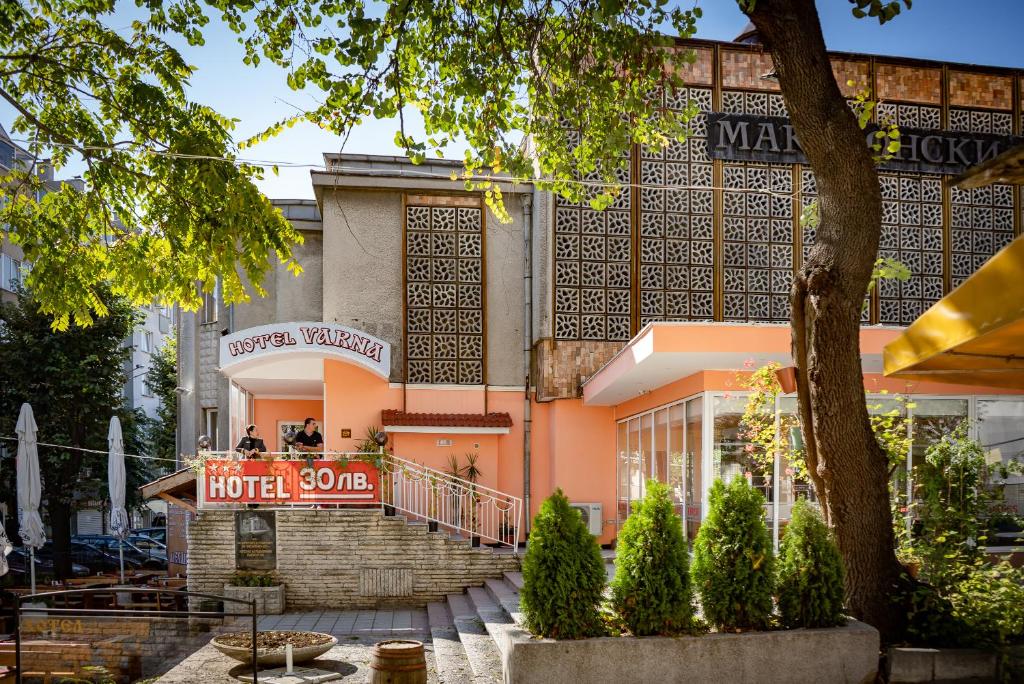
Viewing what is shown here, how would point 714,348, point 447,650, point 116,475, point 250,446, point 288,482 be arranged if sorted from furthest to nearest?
point 116,475 → point 250,446 → point 288,482 → point 714,348 → point 447,650

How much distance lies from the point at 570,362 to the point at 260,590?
657 centimetres

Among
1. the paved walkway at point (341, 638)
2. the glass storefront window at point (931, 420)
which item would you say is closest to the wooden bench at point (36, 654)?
the paved walkway at point (341, 638)

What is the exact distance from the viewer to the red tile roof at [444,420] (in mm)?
16812

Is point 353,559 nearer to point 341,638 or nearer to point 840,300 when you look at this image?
point 341,638

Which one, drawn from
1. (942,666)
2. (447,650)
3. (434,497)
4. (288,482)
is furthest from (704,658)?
(288,482)

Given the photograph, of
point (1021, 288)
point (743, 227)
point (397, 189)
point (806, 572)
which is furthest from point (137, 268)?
point (743, 227)

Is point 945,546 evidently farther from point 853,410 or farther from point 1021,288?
point 1021,288

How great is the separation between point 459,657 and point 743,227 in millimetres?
10233

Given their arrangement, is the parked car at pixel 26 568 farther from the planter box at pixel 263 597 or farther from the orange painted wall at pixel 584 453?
the orange painted wall at pixel 584 453

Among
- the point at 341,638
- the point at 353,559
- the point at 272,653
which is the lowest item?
the point at 341,638

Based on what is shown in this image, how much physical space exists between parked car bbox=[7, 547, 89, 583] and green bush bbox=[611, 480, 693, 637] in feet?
51.4

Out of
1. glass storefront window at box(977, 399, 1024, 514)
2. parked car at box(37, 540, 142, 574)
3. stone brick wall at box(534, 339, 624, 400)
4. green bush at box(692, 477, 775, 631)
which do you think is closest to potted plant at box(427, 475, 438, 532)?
stone brick wall at box(534, 339, 624, 400)

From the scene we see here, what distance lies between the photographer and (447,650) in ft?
33.9

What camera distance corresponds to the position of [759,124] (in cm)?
1697
